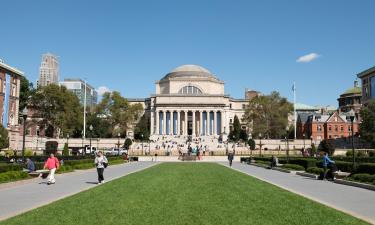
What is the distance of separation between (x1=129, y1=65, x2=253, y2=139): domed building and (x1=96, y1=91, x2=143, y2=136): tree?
410 inches

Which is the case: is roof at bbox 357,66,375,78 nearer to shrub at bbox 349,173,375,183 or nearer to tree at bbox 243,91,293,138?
tree at bbox 243,91,293,138

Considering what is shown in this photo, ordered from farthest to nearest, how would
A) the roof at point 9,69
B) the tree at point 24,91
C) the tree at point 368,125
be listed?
1. the tree at point 24,91
2. the roof at point 9,69
3. the tree at point 368,125

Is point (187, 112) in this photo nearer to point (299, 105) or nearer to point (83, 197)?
point (299, 105)

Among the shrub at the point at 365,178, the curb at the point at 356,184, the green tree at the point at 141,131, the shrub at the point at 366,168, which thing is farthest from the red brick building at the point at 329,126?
the shrub at the point at 365,178

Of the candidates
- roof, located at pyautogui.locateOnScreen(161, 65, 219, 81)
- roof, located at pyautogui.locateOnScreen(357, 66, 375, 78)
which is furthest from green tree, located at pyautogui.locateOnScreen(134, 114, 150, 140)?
roof, located at pyautogui.locateOnScreen(357, 66, 375, 78)

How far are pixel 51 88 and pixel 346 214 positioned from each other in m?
93.5

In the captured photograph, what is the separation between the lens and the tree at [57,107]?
324 ft

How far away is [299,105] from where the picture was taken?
17412cm

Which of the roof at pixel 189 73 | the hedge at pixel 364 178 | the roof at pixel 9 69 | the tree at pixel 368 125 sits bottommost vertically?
the hedge at pixel 364 178

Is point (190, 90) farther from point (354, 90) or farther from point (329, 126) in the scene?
point (354, 90)

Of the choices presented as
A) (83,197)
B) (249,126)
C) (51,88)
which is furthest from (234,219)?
(249,126)

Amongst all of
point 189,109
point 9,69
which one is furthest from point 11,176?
point 189,109

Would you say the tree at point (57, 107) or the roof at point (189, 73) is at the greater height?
the roof at point (189, 73)

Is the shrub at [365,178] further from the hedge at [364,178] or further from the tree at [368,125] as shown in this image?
the tree at [368,125]
